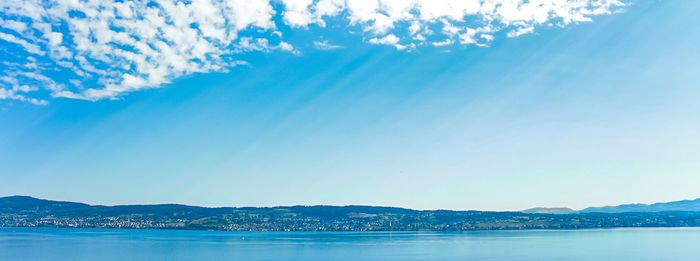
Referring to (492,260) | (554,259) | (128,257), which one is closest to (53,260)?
(128,257)

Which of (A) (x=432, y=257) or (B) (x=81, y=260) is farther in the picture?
(A) (x=432, y=257)

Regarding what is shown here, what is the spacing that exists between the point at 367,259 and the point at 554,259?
32.0m

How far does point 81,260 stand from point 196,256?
63.2 feet

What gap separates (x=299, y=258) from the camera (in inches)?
3568

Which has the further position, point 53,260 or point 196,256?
point 196,256

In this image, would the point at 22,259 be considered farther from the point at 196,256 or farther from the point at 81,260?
the point at 196,256

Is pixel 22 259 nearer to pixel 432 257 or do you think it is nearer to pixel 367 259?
pixel 367 259

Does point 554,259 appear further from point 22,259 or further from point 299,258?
point 22,259

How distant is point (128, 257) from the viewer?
9106 centimetres

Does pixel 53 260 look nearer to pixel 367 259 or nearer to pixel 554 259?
pixel 367 259

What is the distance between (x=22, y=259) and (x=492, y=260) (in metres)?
77.9

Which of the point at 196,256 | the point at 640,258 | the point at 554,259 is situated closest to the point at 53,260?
the point at 196,256

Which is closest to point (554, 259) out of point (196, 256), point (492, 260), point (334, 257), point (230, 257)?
point (492, 260)

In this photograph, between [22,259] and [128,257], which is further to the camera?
[128,257]
